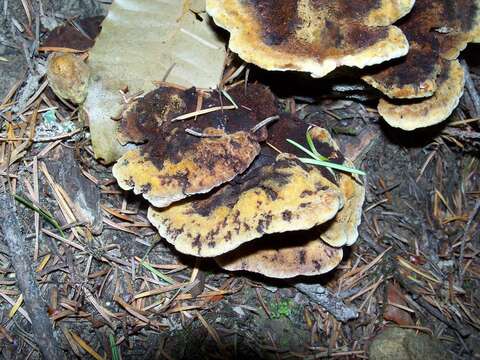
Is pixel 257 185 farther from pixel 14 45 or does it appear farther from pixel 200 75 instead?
pixel 14 45

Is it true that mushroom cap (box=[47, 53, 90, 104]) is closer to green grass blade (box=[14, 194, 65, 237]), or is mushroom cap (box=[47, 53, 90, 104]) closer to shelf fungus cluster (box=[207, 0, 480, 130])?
green grass blade (box=[14, 194, 65, 237])

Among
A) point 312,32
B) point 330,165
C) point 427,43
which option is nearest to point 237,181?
point 330,165

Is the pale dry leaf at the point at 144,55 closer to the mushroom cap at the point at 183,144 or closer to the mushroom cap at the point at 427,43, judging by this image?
the mushroom cap at the point at 183,144

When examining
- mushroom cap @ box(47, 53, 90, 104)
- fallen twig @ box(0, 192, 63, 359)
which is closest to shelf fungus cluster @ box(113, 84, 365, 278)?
mushroom cap @ box(47, 53, 90, 104)

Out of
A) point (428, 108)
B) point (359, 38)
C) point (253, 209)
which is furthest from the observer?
point (428, 108)

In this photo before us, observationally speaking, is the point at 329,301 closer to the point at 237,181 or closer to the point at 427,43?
the point at 237,181

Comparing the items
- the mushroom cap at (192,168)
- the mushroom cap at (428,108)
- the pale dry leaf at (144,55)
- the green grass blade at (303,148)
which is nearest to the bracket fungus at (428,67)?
the mushroom cap at (428,108)
